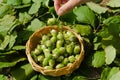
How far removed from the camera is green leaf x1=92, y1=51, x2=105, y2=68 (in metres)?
1.57

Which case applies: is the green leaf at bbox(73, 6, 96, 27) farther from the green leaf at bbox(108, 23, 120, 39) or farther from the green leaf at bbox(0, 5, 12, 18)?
the green leaf at bbox(0, 5, 12, 18)

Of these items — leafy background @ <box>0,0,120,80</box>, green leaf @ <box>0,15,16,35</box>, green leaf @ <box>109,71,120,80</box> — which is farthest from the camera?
green leaf @ <box>0,15,16,35</box>

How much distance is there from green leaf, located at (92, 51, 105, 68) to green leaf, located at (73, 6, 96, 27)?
0.17m

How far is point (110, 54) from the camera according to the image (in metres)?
1.55

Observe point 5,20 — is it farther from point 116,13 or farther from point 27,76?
point 116,13

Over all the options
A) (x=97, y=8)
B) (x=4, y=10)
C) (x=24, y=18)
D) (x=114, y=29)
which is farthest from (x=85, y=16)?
(x=4, y=10)

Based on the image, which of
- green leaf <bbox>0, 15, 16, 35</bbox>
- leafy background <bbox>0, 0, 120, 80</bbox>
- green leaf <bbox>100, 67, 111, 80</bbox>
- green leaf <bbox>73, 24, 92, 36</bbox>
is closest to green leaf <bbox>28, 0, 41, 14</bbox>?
leafy background <bbox>0, 0, 120, 80</bbox>

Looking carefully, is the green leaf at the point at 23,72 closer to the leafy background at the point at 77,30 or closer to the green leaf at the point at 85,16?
the leafy background at the point at 77,30

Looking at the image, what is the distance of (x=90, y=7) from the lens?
1.72 metres

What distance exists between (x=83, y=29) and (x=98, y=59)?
0.18 meters

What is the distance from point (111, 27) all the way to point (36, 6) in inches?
16.5

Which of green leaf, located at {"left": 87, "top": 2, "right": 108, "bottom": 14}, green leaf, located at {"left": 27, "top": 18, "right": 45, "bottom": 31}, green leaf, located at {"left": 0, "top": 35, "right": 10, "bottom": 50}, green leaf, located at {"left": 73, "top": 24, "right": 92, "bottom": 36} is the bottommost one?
green leaf, located at {"left": 0, "top": 35, "right": 10, "bottom": 50}

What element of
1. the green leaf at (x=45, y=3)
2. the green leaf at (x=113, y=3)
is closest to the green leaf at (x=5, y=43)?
the green leaf at (x=45, y=3)

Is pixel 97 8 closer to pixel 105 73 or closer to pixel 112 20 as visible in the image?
pixel 112 20
